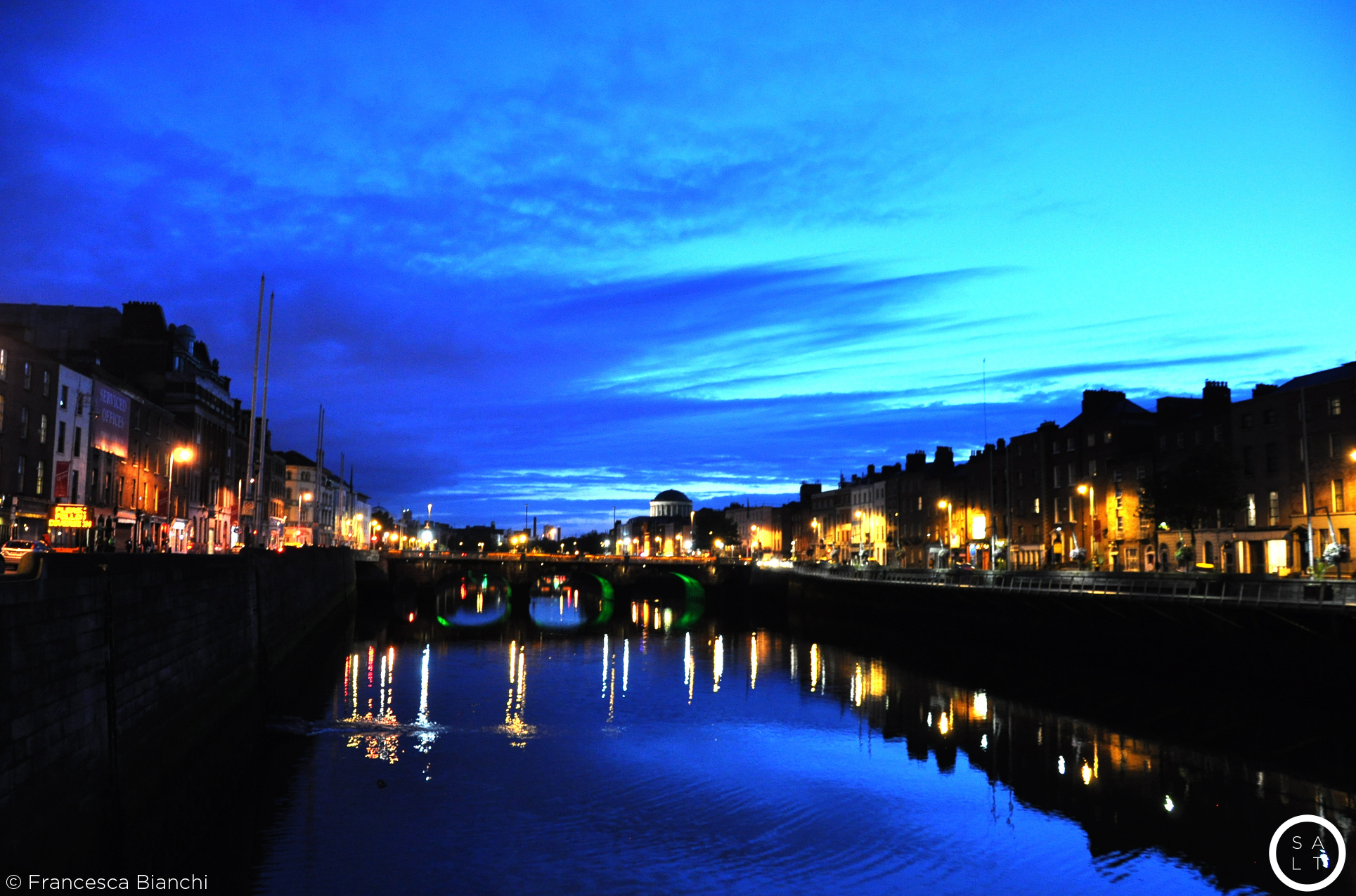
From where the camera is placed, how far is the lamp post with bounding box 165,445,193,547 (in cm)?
6234

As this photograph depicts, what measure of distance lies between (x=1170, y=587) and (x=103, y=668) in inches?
1849

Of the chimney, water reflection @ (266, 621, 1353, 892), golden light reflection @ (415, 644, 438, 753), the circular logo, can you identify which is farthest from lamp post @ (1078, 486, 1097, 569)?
the circular logo

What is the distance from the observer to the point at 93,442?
63.5 metres

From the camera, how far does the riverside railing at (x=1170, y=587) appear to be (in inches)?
1565

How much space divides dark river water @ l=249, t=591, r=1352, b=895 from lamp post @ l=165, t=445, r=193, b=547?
2387 cm

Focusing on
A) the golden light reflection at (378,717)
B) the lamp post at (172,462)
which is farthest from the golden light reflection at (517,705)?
the lamp post at (172,462)

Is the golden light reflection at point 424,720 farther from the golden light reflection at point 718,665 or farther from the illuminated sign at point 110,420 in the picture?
the illuminated sign at point 110,420

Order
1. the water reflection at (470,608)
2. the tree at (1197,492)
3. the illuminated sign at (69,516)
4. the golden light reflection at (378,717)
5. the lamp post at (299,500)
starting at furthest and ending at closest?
1. the lamp post at (299,500)
2. the water reflection at (470,608)
3. the tree at (1197,492)
4. the illuminated sign at (69,516)
5. the golden light reflection at (378,717)

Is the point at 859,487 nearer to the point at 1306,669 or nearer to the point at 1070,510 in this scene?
the point at 1070,510

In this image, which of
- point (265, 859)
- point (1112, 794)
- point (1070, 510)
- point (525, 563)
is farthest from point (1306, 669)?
point (525, 563)

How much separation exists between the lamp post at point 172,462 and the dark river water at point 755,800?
2387 centimetres

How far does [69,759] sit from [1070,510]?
3447 inches

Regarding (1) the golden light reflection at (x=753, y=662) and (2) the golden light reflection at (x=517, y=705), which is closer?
(2) the golden light reflection at (x=517, y=705)

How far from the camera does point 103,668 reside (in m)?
21.3
